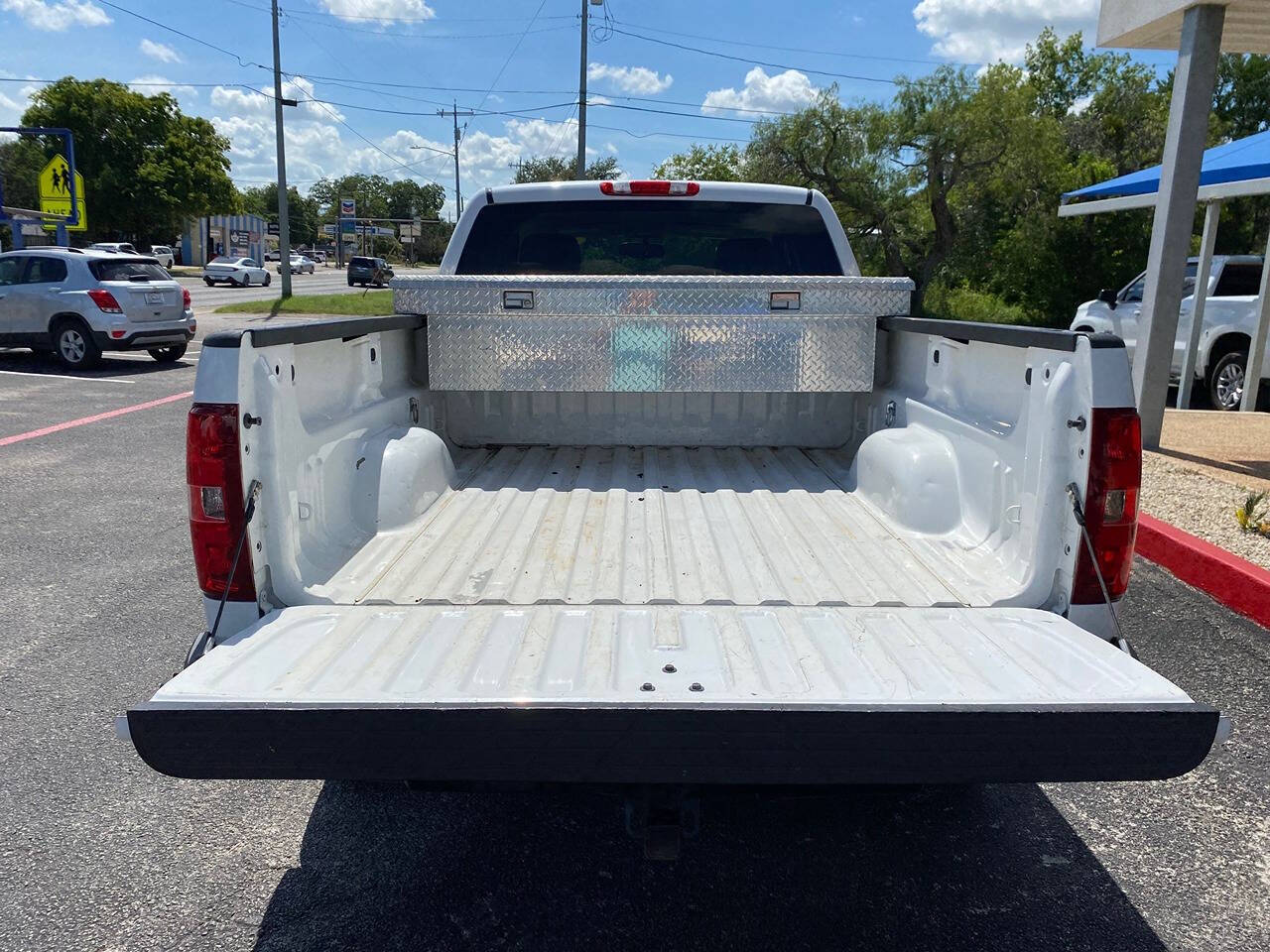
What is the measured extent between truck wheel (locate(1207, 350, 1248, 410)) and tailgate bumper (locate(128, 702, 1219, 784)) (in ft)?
38.8

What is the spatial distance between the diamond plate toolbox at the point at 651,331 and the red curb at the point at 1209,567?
2.55m

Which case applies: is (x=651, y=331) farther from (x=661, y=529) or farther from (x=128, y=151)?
(x=128, y=151)

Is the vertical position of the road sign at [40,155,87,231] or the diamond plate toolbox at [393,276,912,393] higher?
the road sign at [40,155,87,231]

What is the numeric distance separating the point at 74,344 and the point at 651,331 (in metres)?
14.1

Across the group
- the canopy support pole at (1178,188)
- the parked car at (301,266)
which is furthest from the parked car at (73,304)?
the parked car at (301,266)

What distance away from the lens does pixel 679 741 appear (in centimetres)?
198

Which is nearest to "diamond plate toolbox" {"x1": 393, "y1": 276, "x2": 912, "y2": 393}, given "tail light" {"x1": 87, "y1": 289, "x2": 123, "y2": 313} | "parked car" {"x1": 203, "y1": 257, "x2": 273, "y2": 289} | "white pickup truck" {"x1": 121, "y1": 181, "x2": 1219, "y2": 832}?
"white pickup truck" {"x1": 121, "y1": 181, "x2": 1219, "y2": 832}

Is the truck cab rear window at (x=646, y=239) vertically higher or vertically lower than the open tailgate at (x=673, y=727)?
higher

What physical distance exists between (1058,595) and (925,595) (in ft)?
1.20

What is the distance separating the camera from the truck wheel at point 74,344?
14.8 metres

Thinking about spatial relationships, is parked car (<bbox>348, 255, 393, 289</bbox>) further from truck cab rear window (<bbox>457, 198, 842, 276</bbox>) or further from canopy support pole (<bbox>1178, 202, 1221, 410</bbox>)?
truck cab rear window (<bbox>457, 198, 842, 276</bbox>)

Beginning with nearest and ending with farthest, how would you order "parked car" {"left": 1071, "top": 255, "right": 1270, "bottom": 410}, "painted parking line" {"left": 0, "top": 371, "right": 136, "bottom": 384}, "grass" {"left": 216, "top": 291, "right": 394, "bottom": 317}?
"parked car" {"left": 1071, "top": 255, "right": 1270, "bottom": 410} < "painted parking line" {"left": 0, "top": 371, "right": 136, "bottom": 384} < "grass" {"left": 216, "top": 291, "right": 394, "bottom": 317}

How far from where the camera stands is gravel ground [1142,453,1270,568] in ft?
19.1

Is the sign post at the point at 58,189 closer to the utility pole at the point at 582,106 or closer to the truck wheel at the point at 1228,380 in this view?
the utility pole at the point at 582,106
